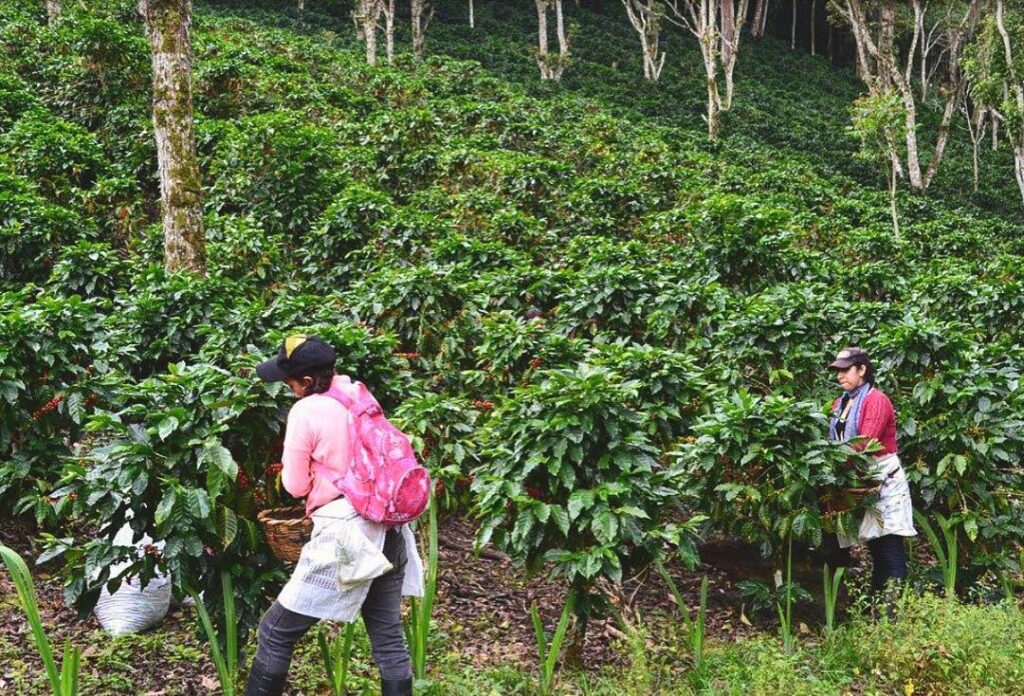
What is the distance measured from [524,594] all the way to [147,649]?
221 cm

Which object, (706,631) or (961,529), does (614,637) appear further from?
(961,529)

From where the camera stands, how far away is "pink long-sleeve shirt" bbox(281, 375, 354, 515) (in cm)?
326

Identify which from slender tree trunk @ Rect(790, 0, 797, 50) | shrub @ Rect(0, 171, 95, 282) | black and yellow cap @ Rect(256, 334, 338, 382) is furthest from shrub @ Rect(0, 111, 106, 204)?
slender tree trunk @ Rect(790, 0, 797, 50)

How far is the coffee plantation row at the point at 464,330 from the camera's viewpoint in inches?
156

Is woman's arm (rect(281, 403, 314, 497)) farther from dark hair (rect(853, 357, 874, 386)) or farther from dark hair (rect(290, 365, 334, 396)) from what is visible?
dark hair (rect(853, 357, 874, 386))

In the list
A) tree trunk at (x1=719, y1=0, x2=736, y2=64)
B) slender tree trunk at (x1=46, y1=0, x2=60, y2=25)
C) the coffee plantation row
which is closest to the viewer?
the coffee plantation row

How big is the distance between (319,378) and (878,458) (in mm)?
3233

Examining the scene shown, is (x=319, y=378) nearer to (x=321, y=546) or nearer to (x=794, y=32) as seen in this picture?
(x=321, y=546)

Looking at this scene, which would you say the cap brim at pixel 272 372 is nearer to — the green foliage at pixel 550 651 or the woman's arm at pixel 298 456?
the woman's arm at pixel 298 456

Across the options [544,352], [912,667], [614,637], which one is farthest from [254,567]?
[912,667]

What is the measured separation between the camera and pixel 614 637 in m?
4.76

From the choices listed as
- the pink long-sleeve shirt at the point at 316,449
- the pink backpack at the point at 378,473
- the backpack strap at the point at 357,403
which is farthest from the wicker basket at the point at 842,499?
the pink long-sleeve shirt at the point at 316,449

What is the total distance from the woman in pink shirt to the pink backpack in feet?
0.13

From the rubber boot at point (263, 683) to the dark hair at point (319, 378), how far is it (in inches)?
42.3
